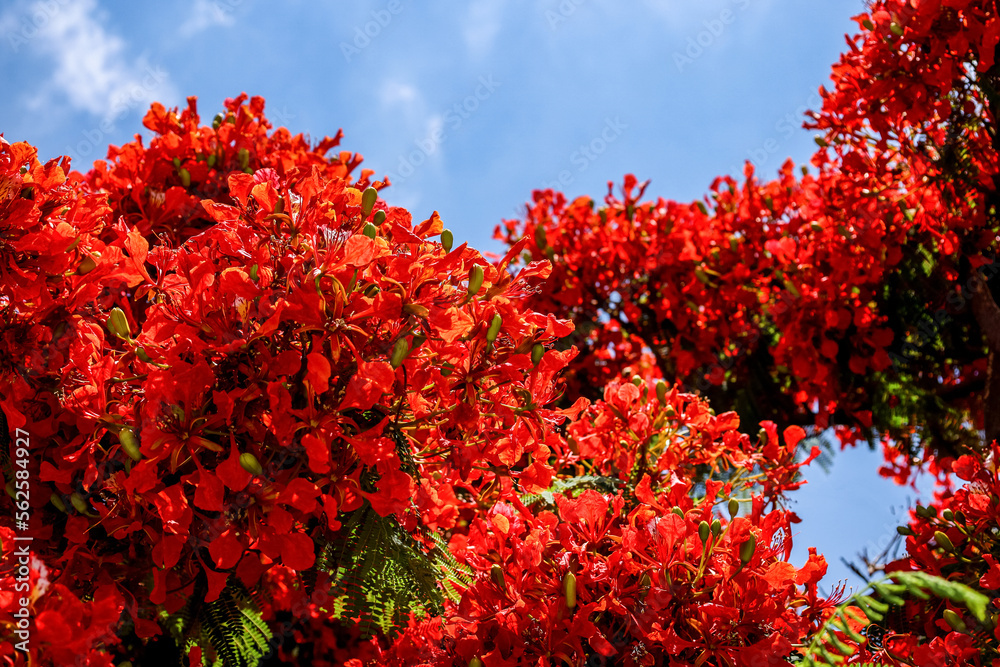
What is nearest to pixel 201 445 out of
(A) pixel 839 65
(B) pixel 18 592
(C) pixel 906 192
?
(B) pixel 18 592

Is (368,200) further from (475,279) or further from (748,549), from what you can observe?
(748,549)

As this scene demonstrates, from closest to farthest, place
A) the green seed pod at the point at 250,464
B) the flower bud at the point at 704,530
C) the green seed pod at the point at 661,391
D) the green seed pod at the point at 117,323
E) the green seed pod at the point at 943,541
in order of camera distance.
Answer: the green seed pod at the point at 250,464, the green seed pod at the point at 117,323, the flower bud at the point at 704,530, the green seed pod at the point at 943,541, the green seed pod at the point at 661,391

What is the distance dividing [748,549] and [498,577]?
599 millimetres

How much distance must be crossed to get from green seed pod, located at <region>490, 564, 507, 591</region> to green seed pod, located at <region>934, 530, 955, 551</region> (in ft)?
4.23

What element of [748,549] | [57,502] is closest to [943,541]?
[748,549]


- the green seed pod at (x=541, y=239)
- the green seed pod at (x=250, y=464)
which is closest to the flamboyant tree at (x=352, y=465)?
the green seed pod at (x=250, y=464)

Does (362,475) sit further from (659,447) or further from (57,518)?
(659,447)

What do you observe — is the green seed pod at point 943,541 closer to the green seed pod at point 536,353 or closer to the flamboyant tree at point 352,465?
the flamboyant tree at point 352,465

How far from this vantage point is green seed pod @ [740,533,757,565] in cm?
163

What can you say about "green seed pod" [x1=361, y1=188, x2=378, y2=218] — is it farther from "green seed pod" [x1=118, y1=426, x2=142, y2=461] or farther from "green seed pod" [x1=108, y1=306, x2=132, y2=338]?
"green seed pod" [x1=118, y1=426, x2=142, y2=461]

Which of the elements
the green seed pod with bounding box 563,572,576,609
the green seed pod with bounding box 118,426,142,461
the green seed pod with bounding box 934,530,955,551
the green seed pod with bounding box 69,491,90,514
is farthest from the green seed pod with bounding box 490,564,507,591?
the green seed pod with bounding box 934,530,955,551

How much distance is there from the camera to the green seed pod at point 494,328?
1453 mm

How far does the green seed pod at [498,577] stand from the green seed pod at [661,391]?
0.95m

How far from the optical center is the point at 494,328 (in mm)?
1460
